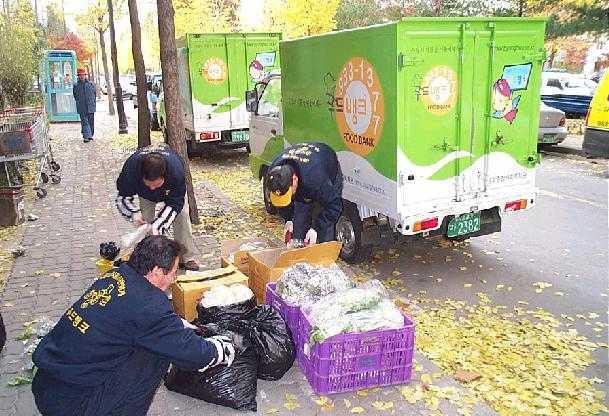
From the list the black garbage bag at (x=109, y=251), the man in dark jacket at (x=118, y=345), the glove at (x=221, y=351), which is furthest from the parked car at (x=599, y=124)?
the man in dark jacket at (x=118, y=345)

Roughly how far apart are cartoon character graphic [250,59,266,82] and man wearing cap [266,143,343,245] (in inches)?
308

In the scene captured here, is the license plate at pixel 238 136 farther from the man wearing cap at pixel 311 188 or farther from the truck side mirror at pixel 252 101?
the man wearing cap at pixel 311 188

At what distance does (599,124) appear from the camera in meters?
10.1

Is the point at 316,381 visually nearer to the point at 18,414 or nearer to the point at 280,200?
the point at 280,200

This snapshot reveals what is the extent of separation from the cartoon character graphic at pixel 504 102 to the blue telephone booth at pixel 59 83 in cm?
2141

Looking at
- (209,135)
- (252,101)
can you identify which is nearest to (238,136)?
(209,135)

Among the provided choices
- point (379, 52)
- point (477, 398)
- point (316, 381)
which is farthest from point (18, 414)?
point (379, 52)

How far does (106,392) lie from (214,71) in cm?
1065

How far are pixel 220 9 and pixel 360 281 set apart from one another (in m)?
30.4

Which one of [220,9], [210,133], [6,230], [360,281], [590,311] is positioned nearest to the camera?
[590,311]

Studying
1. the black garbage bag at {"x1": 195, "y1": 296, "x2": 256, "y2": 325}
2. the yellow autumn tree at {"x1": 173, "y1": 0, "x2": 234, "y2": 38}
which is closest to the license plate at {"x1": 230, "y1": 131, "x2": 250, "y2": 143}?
the black garbage bag at {"x1": 195, "y1": 296, "x2": 256, "y2": 325}

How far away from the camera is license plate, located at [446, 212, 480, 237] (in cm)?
595

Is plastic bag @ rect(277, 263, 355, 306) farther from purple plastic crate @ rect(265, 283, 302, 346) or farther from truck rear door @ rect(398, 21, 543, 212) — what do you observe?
truck rear door @ rect(398, 21, 543, 212)

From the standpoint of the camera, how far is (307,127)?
7332 millimetres
